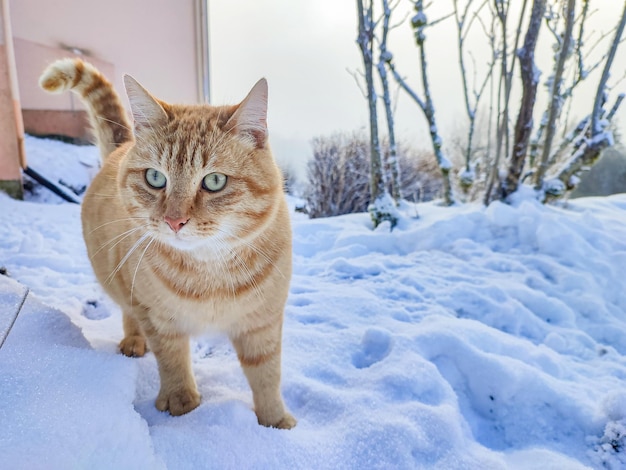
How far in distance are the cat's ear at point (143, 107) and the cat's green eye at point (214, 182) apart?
25 centimetres

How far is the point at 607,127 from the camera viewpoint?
10.3 feet

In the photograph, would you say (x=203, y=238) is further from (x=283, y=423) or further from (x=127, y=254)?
(x=283, y=423)

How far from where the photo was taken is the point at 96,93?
66.1 inches

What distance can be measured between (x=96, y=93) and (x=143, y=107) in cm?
73

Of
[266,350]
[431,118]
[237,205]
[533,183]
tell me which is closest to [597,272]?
[533,183]

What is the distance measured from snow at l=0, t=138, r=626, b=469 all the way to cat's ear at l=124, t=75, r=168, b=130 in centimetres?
67

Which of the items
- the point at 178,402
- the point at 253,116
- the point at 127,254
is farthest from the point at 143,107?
the point at 178,402

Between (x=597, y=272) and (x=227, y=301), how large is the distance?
2432mm

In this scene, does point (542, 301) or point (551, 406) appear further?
point (542, 301)

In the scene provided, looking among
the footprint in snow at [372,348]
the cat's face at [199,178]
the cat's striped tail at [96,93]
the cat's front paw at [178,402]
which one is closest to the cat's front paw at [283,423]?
the cat's front paw at [178,402]

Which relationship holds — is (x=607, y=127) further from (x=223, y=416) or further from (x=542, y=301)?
(x=223, y=416)

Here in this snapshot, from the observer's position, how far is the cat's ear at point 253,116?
1103mm

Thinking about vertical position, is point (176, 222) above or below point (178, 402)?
above

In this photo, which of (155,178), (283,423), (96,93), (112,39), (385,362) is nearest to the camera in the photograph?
(155,178)
